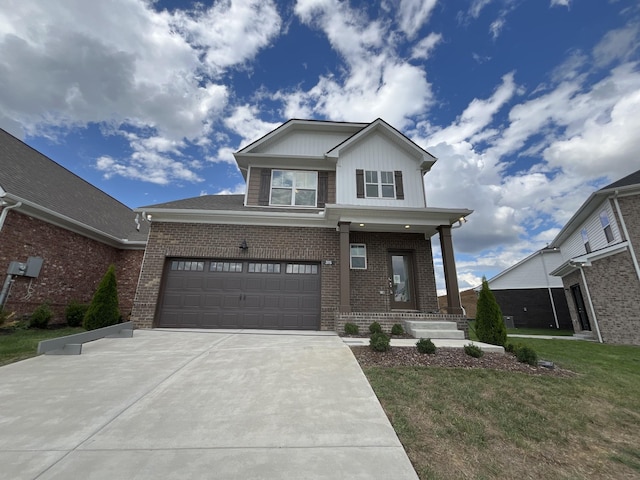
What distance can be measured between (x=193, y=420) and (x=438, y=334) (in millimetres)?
6146

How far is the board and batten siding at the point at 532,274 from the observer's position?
16828 mm

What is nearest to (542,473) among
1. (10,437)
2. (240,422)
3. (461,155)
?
(240,422)

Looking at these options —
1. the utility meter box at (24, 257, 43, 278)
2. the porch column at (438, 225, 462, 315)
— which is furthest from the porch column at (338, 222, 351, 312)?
the utility meter box at (24, 257, 43, 278)

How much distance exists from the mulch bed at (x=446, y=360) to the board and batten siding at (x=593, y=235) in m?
9.46

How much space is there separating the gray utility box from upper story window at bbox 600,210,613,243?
2093cm

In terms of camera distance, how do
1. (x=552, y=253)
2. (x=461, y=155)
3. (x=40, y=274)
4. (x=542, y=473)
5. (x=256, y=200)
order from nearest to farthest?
1. (x=542, y=473)
2. (x=40, y=274)
3. (x=256, y=200)
4. (x=461, y=155)
5. (x=552, y=253)

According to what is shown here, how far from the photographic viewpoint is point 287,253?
27.7 feet

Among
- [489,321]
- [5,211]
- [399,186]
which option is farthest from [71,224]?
[489,321]

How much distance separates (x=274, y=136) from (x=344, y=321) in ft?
26.1

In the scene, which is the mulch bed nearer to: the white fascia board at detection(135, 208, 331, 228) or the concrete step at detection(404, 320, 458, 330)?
the concrete step at detection(404, 320, 458, 330)

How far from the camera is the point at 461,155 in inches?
576

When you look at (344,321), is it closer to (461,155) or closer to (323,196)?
(323,196)

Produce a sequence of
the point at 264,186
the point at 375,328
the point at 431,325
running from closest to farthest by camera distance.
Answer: the point at 375,328 → the point at 431,325 → the point at 264,186

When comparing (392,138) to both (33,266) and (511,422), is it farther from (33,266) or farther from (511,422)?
(33,266)
